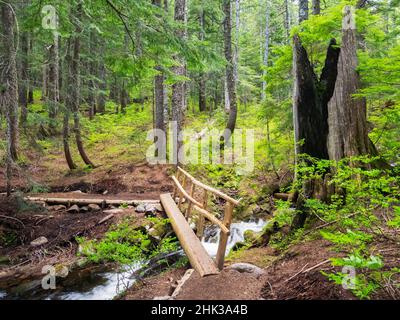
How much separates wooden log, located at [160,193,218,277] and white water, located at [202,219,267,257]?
4.52 ft

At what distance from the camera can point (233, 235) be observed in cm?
1027

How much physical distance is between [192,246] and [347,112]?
4.30m

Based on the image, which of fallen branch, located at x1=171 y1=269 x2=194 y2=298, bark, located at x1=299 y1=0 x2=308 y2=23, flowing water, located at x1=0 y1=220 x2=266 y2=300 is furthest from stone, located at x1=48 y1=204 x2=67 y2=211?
bark, located at x1=299 y1=0 x2=308 y2=23

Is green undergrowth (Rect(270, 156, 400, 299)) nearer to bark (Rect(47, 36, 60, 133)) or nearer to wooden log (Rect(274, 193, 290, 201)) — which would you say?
wooden log (Rect(274, 193, 290, 201))

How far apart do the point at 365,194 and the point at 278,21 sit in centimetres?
3111

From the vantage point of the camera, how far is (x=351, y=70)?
23.1 ft

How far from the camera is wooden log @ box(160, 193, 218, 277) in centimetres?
579

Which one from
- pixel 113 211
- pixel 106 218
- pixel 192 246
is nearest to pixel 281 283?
pixel 192 246

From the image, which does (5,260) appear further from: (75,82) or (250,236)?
(75,82)

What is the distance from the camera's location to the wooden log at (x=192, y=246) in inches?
228

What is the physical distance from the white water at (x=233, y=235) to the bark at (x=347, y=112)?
4113mm
